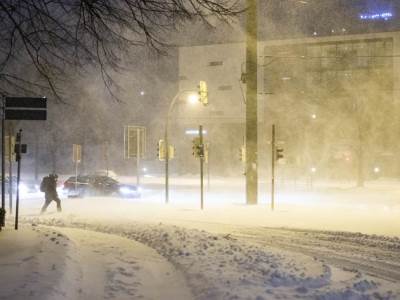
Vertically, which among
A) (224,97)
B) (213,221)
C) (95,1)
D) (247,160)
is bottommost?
(213,221)

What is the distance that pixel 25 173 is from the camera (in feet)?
→ 240

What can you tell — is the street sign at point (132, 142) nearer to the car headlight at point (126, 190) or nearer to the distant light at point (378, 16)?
the car headlight at point (126, 190)

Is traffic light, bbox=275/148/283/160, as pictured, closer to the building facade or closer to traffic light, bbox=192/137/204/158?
traffic light, bbox=192/137/204/158

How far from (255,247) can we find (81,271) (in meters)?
3.52

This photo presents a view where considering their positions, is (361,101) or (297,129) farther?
(297,129)

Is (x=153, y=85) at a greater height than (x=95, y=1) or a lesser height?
greater

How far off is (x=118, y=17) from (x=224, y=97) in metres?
57.8

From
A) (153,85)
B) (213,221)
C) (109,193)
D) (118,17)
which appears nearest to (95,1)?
(118,17)

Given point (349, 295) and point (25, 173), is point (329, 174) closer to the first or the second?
point (25, 173)

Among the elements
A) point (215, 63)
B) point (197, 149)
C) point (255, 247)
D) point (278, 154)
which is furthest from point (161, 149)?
point (215, 63)

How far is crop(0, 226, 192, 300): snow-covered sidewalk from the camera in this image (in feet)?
23.9

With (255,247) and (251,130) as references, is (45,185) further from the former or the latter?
(255,247)

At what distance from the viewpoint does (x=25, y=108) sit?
12.4 metres

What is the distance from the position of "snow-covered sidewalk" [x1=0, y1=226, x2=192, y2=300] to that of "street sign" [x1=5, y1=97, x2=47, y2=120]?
247 centimetres
